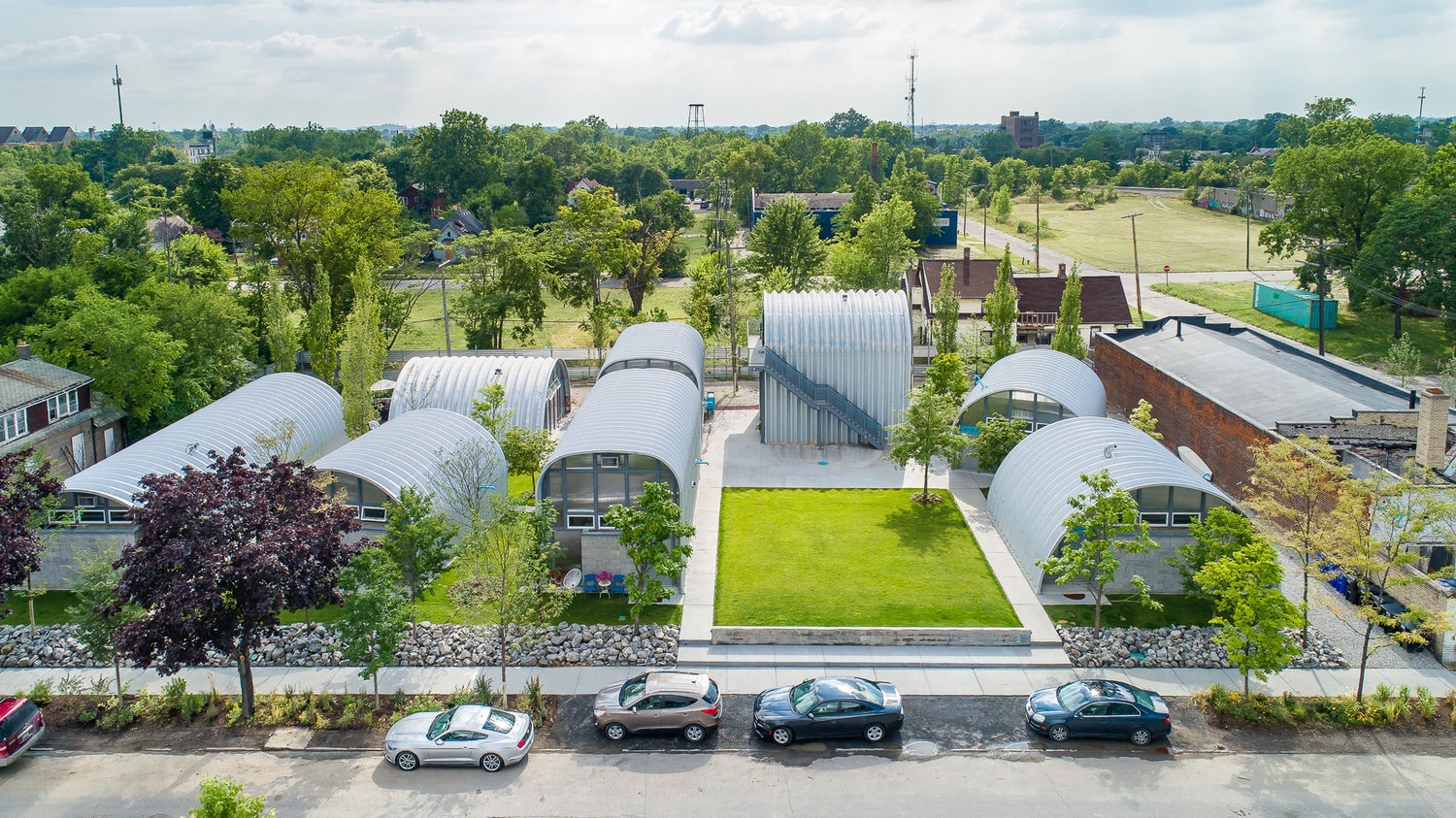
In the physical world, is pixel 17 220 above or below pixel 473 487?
above

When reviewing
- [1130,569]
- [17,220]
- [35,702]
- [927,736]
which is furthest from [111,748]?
[17,220]

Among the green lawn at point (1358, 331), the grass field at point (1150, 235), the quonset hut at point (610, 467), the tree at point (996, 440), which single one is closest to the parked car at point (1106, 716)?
the quonset hut at point (610, 467)

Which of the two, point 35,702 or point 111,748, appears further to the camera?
point 35,702

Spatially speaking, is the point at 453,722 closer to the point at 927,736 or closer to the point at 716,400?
the point at 927,736

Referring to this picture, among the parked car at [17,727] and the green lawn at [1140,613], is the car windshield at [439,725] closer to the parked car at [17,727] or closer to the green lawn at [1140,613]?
the parked car at [17,727]

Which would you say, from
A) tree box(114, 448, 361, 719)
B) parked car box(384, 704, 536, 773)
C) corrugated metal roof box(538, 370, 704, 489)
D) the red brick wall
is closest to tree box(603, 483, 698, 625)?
corrugated metal roof box(538, 370, 704, 489)
